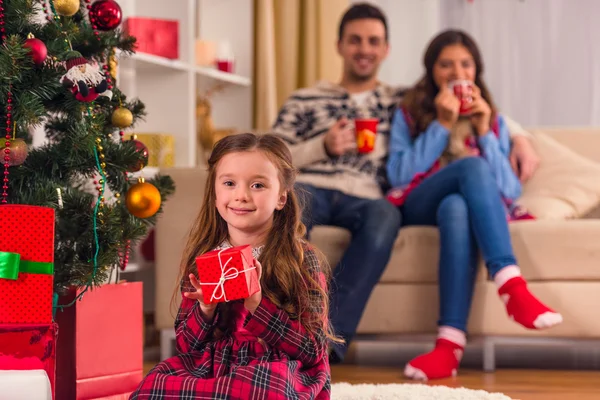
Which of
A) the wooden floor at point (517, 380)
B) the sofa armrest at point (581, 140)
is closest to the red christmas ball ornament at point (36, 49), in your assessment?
the wooden floor at point (517, 380)

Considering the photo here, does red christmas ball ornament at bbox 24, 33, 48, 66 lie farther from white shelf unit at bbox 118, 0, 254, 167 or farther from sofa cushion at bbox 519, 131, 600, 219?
sofa cushion at bbox 519, 131, 600, 219

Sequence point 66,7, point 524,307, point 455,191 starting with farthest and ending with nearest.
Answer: point 455,191, point 524,307, point 66,7

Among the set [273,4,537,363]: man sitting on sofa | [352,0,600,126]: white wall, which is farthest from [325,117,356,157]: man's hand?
[352,0,600,126]: white wall

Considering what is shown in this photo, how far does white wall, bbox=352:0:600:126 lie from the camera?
3992 mm

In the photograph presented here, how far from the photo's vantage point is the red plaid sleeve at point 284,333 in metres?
1.49

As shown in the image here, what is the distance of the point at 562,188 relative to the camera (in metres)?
2.86

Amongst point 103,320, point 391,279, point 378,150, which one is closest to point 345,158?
point 378,150

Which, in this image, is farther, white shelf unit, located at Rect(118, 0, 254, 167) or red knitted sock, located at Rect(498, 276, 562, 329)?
white shelf unit, located at Rect(118, 0, 254, 167)

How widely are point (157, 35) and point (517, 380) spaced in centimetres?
191

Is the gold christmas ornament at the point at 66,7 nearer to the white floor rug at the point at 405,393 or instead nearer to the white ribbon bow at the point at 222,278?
the white ribbon bow at the point at 222,278

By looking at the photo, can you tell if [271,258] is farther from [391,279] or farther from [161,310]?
[161,310]

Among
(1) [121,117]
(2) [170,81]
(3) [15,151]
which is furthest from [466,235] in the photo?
(2) [170,81]

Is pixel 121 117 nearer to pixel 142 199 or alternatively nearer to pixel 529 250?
pixel 142 199

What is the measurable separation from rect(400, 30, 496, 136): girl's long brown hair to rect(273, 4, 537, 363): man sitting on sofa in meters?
0.10
